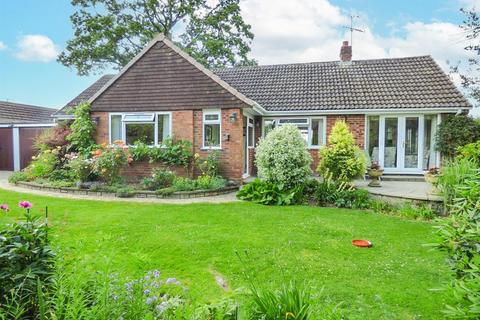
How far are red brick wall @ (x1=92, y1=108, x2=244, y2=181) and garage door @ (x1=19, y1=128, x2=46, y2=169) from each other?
6453mm

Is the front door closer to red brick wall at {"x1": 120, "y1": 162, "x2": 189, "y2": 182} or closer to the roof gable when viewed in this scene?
the roof gable

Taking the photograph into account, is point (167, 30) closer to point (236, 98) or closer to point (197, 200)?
point (236, 98)

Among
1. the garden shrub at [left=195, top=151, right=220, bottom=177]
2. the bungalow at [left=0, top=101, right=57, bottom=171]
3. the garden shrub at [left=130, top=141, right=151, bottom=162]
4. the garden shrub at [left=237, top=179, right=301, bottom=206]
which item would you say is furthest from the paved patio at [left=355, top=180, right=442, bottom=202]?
the bungalow at [left=0, top=101, right=57, bottom=171]

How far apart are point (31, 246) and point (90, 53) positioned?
2432 cm

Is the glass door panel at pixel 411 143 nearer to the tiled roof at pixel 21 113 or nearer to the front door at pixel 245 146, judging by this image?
the front door at pixel 245 146

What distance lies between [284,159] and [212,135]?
3852mm

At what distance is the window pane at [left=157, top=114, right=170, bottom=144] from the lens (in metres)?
13.2

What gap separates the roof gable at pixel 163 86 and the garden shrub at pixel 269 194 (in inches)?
143

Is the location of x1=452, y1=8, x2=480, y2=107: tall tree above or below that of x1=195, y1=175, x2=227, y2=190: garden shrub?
above

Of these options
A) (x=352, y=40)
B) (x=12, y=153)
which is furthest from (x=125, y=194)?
(x=352, y=40)

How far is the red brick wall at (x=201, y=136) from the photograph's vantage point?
12.3 meters

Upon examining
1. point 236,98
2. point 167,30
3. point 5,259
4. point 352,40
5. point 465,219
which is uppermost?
point 167,30

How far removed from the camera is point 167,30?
2469 centimetres

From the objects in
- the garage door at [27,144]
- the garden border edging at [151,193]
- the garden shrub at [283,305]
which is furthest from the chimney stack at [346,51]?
the garden shrub at [283,305]
